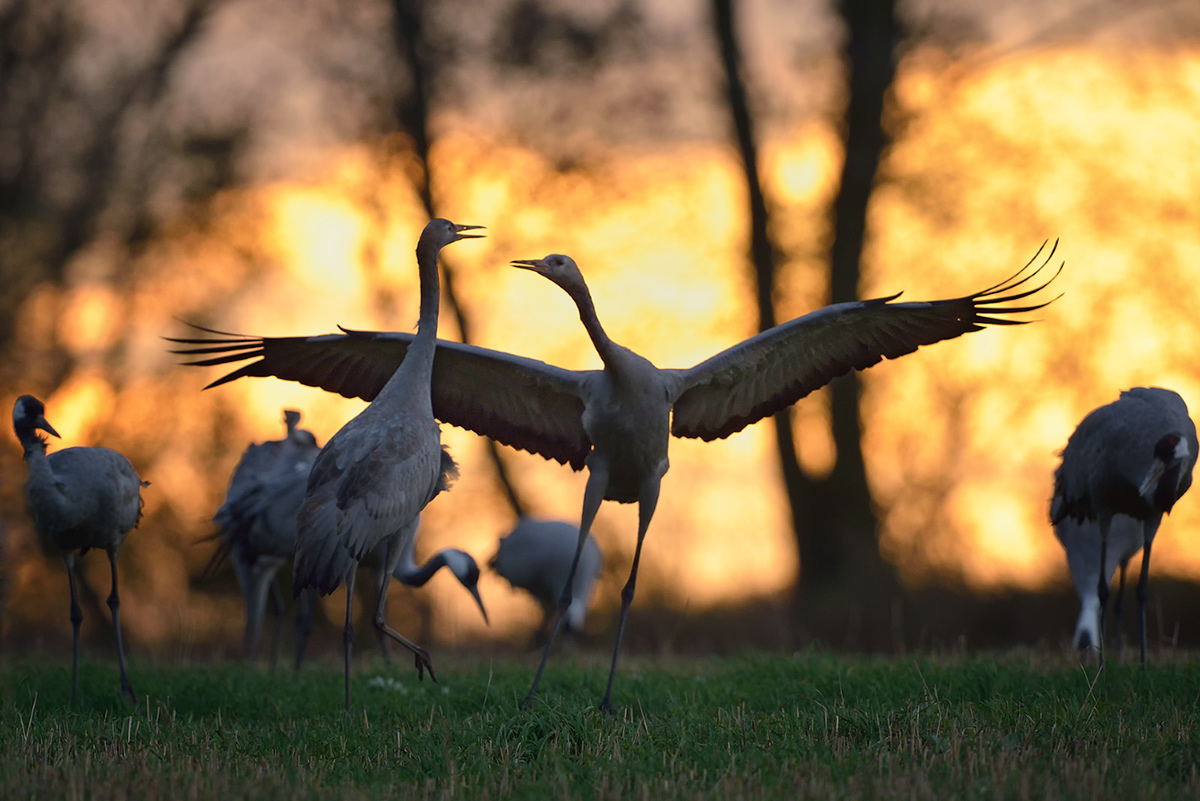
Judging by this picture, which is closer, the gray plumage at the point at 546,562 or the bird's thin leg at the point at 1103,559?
the bird's thin leg at the point at 1103,559

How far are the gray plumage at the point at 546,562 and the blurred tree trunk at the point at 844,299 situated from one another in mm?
2819

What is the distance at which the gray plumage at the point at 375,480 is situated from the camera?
5.21m

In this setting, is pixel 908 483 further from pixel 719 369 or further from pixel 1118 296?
pixel 719 369

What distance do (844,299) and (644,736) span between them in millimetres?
7654

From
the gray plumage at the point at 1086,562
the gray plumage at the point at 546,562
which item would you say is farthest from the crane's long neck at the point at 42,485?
the gray plumage at the point at 1086,562

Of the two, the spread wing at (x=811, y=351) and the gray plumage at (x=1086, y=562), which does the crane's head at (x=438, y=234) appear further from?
the gray plumage at (x=1086, y=562)

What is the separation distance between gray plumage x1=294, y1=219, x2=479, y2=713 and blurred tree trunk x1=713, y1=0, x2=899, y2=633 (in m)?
6.48

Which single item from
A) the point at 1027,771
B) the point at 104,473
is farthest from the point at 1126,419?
the point at 104,473

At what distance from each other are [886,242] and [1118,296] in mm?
2185

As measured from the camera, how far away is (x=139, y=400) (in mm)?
13258

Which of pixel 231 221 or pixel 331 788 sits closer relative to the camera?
pixel 331 788

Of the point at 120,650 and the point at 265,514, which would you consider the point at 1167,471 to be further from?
the point at 265,514

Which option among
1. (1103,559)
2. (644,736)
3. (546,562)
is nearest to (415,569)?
(546,562)

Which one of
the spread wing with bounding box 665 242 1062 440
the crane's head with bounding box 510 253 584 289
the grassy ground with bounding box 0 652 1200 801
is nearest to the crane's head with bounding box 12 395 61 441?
the grassy ground with bounding box 0 652 1200 801
